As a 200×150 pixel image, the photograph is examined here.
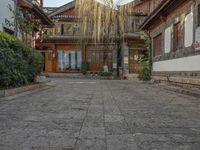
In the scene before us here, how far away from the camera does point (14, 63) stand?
10461 millimetres

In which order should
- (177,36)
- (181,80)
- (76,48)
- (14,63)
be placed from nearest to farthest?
(14,63) < (181,80) < (177,36) < (76,48)

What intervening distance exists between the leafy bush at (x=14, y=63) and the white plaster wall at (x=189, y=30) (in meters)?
5.73

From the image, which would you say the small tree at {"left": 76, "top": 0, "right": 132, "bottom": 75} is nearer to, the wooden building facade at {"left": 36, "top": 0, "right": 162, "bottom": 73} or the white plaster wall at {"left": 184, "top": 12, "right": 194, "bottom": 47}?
the wooden building facade at {"left": 36, "top": 0, "right": 162, "bottom": 73}

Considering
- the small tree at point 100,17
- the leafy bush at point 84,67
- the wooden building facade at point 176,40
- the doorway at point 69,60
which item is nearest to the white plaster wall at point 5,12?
the wooden building facade at point 176,40

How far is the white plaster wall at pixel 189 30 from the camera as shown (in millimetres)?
13245

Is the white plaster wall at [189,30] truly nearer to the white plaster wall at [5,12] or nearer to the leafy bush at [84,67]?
the white plaster wall at [5,12]

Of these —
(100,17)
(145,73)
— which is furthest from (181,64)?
(100,17)

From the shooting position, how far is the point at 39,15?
18.0 m

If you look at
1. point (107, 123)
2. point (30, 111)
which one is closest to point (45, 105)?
point (30, 111)

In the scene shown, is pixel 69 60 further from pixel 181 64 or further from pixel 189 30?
pixel 189 30

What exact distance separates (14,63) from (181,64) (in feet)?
23.9

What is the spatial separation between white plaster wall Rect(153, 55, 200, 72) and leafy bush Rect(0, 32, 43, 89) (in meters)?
5.70

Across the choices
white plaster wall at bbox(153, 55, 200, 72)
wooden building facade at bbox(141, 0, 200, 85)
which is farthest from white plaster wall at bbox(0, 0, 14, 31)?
white plaster wall at bbox(153, 55, 200, 72)

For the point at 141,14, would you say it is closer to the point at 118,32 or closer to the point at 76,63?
the point at 118,32
